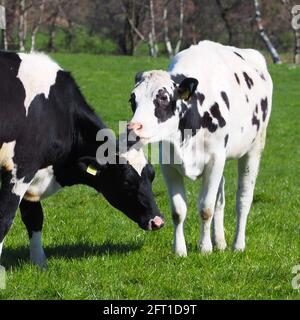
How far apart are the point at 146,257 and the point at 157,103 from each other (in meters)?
1.52

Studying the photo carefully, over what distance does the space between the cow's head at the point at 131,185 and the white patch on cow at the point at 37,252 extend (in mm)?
779

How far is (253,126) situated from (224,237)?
50.0 inches

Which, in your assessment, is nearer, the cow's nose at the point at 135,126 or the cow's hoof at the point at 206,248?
the cow's nose at the point at 135,126

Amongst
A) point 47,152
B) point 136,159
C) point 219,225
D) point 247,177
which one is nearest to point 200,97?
point 136,159

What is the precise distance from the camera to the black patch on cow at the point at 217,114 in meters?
6.97

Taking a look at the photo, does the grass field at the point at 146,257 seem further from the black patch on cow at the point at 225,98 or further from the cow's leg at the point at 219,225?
the black patch on cow at the point at 225,98

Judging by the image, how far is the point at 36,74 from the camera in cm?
616

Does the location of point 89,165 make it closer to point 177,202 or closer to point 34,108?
point 34,108

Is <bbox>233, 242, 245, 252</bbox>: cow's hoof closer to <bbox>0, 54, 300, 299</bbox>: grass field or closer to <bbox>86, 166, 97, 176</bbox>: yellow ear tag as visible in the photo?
<bbox>0, 54, 300, 299</bbox>: grass field

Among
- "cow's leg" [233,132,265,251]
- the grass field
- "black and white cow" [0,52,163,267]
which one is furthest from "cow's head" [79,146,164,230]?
"cow's leg" [233,132,265,251]

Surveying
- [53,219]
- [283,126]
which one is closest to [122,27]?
[283,126]
